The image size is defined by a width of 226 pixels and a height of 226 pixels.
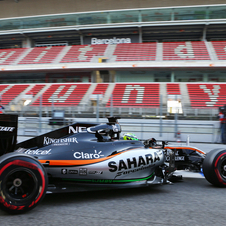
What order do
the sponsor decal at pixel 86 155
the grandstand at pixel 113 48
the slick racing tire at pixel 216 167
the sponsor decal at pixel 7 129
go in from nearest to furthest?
1. the sponsor decal at pixel 7 129
2. the sponsor decal at pixel 86 155
3. the slick racing tire at pixel 216 167
4. the grandstand at pixel 113 48

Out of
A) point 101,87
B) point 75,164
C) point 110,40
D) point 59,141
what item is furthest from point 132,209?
point 110,40

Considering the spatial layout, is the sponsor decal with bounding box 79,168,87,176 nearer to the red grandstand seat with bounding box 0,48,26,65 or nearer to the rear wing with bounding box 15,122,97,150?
the rear wing with bounding box 15,122,97,150

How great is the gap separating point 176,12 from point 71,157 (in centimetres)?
2046

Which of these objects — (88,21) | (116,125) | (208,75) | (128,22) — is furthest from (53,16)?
(116,125)

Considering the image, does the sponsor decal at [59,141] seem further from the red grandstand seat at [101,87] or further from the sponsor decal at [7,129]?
the red grandstand seat at [101,87]

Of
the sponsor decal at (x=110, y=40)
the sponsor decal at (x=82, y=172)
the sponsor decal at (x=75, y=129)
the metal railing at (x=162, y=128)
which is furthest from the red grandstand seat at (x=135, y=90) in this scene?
the sponsor decal at (x=82, y=172)

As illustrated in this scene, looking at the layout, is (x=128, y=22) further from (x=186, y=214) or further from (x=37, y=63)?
(x=186, y=214)

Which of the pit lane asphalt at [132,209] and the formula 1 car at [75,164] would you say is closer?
the pit lane asphalt at [132,209]

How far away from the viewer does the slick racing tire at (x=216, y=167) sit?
3.93 meters

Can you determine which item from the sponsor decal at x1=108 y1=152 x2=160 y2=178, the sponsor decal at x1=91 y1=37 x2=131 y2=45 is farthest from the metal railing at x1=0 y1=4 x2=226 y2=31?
the sponsor decal at x1=108 y1=152 x2=160 y2=178

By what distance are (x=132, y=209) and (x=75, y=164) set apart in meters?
0.93

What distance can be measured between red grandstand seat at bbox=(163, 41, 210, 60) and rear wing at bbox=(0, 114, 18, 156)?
1817 cm

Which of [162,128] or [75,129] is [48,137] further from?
[162,128]

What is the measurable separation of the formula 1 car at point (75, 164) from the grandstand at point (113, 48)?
44.4 ft
